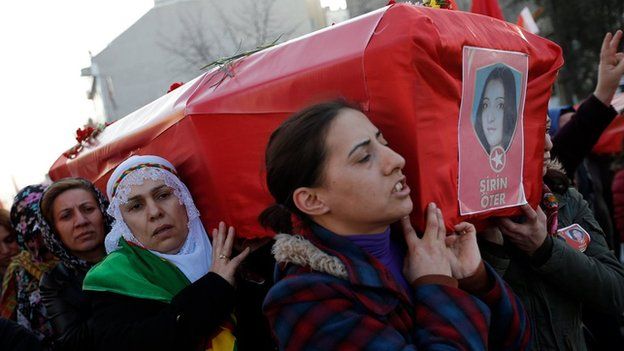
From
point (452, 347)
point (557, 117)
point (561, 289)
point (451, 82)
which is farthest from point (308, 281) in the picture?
point (557, 117)

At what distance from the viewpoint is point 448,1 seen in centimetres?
210

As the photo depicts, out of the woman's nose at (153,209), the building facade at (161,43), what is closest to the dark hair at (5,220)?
the woman's nose at (153,209)

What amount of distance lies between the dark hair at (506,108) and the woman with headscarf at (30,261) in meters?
2.74

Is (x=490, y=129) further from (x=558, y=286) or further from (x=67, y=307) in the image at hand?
(x=67, y=307)

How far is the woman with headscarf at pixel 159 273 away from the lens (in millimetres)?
2139

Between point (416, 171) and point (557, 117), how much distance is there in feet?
11.8

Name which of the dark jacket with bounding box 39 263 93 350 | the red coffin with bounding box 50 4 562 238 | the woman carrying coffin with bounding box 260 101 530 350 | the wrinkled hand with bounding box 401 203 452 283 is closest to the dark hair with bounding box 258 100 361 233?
the woman carrying coffin with bounding box 260 101 530 350

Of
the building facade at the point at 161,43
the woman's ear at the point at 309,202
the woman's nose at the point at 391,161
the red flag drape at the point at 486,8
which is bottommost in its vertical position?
the building facade at the point at 161,43

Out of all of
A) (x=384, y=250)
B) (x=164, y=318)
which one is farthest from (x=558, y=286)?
(x=164, y=318)

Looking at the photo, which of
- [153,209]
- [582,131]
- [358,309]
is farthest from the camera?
[582,131]

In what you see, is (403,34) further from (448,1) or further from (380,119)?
(448,1)

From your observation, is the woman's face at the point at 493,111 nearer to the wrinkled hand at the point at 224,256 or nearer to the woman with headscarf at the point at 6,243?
the wrinkled hand at the point at 224,256

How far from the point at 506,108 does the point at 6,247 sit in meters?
3.91

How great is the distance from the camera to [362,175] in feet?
5.22
